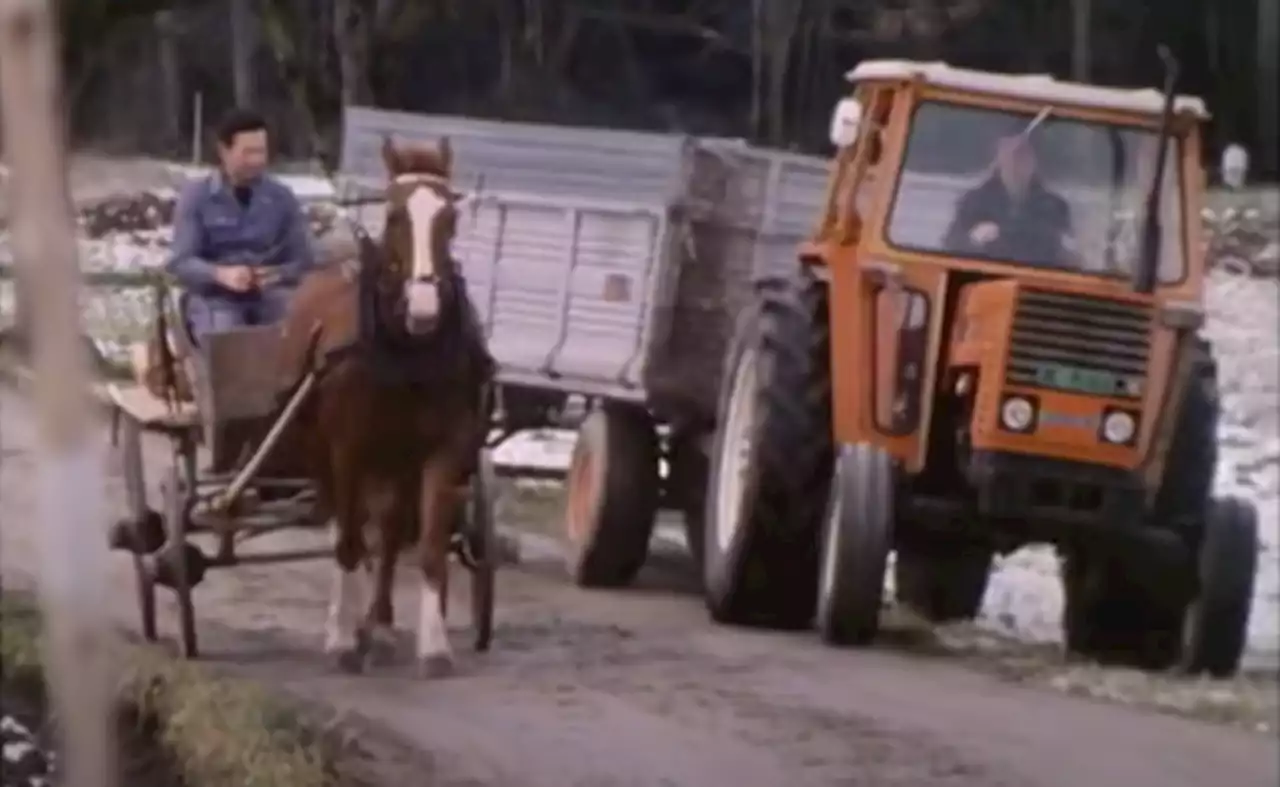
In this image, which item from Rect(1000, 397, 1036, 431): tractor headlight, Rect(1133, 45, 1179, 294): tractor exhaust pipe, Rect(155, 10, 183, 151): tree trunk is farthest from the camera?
Rect(1000, 397, 1036, 431): tractor headlight

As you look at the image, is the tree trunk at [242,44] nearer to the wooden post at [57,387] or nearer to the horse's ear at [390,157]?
the horse's ear at [390,157]

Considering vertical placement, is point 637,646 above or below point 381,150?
below

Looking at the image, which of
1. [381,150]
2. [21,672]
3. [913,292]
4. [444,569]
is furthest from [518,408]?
[21,672]

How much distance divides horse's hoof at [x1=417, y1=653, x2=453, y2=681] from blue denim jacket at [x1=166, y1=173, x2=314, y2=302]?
13.0 inches

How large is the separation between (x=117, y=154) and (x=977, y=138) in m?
0.92

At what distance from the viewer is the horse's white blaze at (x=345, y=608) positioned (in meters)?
1.85

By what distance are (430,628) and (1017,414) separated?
58cm

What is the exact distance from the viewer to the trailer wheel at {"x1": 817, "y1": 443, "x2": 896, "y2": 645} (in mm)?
2184

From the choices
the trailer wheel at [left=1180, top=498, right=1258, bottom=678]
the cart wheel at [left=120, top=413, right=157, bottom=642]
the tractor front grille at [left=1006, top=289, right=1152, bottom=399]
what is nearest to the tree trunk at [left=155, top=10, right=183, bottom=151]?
the cart wheel at [left=120, top=413, right=157, bottom=642]

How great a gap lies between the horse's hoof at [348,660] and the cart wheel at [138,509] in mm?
143

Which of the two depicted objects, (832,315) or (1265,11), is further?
(832,315)

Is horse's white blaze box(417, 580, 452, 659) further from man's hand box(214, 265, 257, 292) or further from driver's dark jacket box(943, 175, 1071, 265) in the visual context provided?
driver's dark jacket box(943, 175, 1071, 265)

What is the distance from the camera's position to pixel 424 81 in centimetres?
168

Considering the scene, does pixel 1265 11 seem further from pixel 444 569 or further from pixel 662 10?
pixel 444 569
